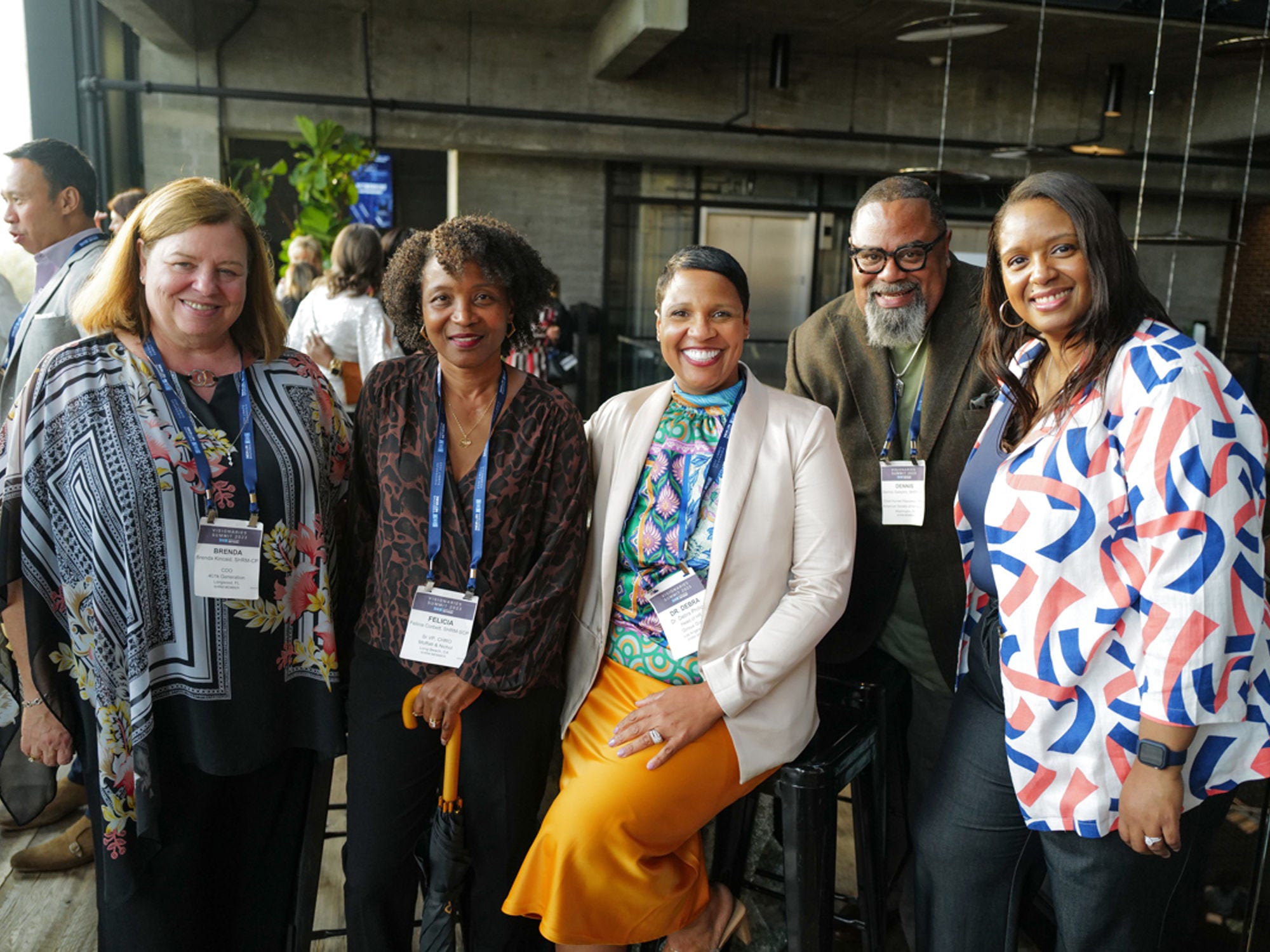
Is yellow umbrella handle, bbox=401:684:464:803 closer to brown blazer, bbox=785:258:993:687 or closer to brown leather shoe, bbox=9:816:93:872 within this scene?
brown blazer, bbox=785:258:993:687

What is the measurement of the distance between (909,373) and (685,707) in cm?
94

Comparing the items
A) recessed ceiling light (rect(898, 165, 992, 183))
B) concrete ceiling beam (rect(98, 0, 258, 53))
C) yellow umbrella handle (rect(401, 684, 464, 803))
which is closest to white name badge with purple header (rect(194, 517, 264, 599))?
yellow umbrella handle (rect(401, 684, 464, 803))

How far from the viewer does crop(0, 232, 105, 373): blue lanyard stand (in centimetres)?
245

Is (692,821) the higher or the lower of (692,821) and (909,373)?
the lower

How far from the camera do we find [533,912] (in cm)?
168

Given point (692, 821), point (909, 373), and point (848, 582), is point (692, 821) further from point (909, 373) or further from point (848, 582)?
point (909, 373)

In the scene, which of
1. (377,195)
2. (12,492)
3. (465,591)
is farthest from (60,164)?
(377,195)

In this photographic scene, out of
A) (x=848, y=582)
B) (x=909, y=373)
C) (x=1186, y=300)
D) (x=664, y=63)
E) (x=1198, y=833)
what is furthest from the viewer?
(x=1186, y=300)

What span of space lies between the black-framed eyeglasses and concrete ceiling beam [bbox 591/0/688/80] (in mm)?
5591

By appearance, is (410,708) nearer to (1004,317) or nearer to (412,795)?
(412,795)

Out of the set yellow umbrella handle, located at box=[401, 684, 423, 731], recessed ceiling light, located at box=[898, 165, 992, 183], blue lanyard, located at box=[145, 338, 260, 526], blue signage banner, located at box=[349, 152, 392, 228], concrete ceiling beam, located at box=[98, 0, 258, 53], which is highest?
concrete ceiling beam, located at box=[98, 0, 258, 53]

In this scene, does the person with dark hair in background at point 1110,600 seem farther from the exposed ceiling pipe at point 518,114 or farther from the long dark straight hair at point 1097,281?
the exposed ceiling pipe at point 518,114

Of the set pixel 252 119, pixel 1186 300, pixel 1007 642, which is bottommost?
pixel 1007 642

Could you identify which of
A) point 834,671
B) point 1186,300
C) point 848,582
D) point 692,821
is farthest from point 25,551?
point 1186,300
